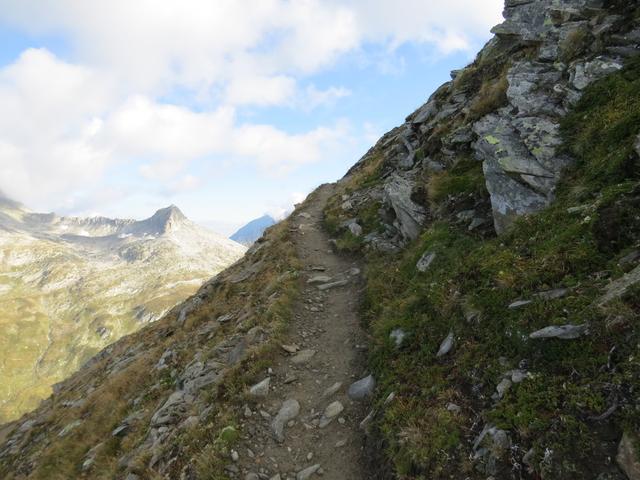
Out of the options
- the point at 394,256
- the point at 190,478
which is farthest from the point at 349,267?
the point at 190,478

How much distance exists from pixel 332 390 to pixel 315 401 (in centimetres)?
65

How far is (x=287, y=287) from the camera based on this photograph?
1967 centimetres

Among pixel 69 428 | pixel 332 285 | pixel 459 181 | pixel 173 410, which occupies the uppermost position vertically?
pixel 459 181

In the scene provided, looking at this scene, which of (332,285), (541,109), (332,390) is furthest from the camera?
(332,285)

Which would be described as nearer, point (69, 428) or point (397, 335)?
point (397, 335)

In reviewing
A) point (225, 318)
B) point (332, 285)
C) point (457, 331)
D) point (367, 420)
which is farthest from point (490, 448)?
point (225, 318)

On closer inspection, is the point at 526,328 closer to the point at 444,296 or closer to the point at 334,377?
the point at 444,296

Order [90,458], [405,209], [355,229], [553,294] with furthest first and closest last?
1. [355,229]
2. [405,209]
3. [90,458]
4. [553,294]

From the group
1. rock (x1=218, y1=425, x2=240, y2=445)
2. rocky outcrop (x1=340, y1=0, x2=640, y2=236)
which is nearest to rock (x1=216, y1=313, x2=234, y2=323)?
rocky outcrop (x1=340, y1=0, x2=640, y2=236)

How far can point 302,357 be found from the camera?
1482cm

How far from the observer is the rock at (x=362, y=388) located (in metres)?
12.1

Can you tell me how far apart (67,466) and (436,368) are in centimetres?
1702

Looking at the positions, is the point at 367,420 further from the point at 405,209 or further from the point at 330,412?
the point at 405,209

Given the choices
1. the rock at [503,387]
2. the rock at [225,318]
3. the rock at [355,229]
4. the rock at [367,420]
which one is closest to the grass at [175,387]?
the rock at [225,318]
